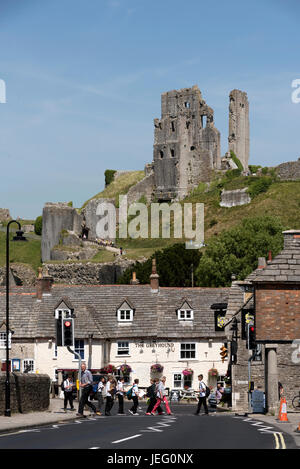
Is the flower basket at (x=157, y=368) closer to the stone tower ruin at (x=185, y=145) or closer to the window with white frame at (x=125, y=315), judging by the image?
the window with white frame at (x=125, y=315)

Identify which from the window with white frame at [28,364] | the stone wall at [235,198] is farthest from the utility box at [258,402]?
the stone wall at [235,198]

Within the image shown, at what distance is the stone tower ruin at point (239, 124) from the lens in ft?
491

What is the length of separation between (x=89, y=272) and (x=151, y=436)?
86.2 m

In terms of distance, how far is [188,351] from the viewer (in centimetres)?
6806

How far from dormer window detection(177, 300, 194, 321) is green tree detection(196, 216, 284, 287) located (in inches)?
909

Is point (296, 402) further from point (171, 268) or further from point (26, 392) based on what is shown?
point (171, 268)

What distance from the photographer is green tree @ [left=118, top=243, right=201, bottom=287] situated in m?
97.7

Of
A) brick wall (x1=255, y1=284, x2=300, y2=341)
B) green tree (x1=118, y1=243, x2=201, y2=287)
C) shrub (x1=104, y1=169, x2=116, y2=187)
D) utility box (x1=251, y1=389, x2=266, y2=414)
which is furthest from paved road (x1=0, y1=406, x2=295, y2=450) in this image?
shrub (x1=104, y1=169, x2=116, y2=187)

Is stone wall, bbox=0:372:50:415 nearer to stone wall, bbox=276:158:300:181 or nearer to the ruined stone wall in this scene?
the ruined stone wall

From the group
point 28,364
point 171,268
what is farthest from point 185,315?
point 171,268

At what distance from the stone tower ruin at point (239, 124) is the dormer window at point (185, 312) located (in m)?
81.4
